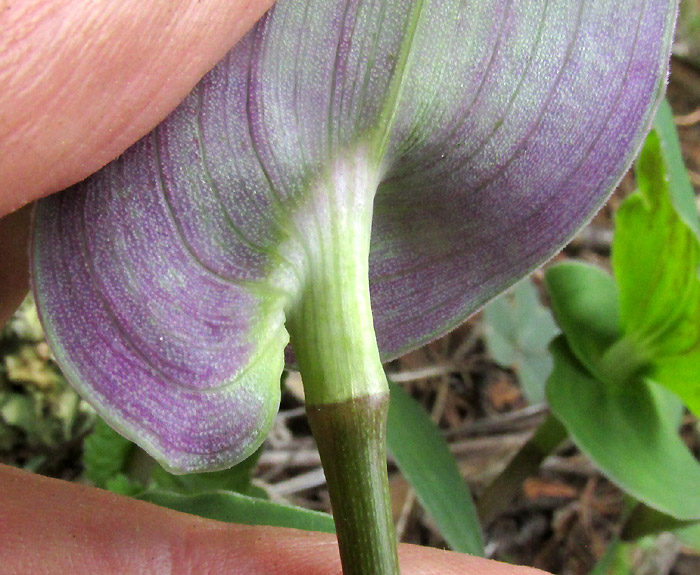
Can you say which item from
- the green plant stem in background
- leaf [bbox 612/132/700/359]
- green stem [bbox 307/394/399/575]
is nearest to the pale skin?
green stem [bbox 307/394/399/575]

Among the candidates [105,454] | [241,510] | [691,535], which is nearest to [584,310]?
[691,535]

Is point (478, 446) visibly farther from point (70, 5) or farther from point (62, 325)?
point (70, 5)

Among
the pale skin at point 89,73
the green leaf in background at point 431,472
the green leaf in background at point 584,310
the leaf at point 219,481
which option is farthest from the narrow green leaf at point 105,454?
the green leaf in background at point 584,310

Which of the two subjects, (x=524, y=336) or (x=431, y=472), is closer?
(x=431, y=472)

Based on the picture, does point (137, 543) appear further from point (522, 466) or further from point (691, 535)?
point (691, 535)

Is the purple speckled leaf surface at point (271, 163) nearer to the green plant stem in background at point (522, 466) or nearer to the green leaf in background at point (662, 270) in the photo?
the green leaf in background at point (662, 270)

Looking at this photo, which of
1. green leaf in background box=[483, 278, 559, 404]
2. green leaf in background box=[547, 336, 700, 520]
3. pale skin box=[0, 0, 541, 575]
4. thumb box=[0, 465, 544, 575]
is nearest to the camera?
pale skin box=[0, 0, 541, 575]

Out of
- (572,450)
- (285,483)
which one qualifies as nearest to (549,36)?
(285,483)

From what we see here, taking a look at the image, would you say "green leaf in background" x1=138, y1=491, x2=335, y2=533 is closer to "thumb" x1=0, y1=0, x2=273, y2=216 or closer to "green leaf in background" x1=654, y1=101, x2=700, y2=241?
"thumb" x1=0, y1=0, x2=273, y2=216
